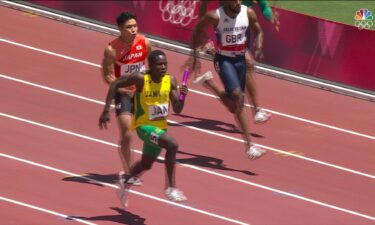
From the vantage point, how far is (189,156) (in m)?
17.1

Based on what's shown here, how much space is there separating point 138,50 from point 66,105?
4.10 meters

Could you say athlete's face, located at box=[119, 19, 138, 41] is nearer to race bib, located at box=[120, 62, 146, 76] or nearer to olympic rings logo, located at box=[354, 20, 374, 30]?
race bib, located at box=[120, 62, 146, 76]

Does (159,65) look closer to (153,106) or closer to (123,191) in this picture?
(153,106)

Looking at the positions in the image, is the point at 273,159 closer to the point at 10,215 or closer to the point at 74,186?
the point at 74,186

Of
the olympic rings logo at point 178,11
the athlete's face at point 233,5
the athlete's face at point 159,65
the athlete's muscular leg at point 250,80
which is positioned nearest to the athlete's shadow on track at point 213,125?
the athlete's muscular leg at point 250,80

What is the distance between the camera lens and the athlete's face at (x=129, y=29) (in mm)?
15086

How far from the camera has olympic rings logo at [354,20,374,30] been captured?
69.1 feet

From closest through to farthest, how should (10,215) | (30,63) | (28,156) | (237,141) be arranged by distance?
(10,215) < (28,156) < (237,141) < (30,63)

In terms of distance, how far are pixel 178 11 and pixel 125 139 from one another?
8315 millimetres

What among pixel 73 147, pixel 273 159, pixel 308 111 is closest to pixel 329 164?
pixel 273 159

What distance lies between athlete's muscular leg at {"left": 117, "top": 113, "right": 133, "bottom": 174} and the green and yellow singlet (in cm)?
95

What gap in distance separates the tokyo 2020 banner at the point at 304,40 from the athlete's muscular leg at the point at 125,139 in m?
7.22

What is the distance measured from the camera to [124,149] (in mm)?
15023

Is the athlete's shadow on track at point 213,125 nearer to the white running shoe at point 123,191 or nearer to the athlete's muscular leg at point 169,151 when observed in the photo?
the white running shoe at point 123,191
